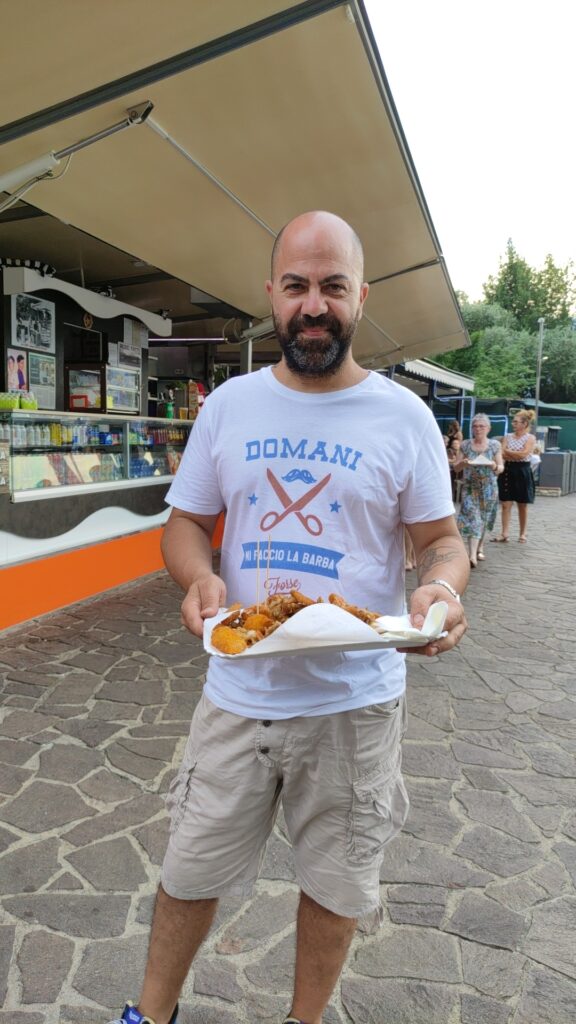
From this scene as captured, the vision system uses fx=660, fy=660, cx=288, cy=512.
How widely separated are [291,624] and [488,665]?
4569 millimetres

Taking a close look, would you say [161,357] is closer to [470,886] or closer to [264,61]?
[264,61]

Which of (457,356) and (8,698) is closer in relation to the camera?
(8,698)

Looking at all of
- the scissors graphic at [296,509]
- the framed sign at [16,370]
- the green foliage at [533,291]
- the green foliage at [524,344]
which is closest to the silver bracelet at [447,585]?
the scissors graphic at [296,509]

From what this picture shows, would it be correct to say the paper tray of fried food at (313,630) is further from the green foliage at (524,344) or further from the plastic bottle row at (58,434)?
the green foliage at (524,344)

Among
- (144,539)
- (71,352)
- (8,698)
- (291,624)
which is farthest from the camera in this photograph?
(71,352)

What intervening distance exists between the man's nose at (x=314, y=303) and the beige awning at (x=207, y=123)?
2.25 m

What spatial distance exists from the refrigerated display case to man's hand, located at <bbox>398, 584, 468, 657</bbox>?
4.87 meters

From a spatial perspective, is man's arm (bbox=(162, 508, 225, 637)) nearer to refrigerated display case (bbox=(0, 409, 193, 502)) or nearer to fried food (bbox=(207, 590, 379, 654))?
fried food (bbox=(207, 590, 379, 654))

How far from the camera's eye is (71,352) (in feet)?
29.6

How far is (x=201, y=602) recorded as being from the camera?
5.60 feet

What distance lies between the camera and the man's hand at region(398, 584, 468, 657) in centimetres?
154

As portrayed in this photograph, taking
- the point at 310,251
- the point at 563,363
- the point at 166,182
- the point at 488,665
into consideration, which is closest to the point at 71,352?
the point at 166,182

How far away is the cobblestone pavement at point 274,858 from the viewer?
223 cm

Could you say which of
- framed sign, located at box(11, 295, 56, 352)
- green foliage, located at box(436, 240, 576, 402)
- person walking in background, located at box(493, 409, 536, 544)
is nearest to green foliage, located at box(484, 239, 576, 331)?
green foliage, located at box(436, 240, 576, 402)
